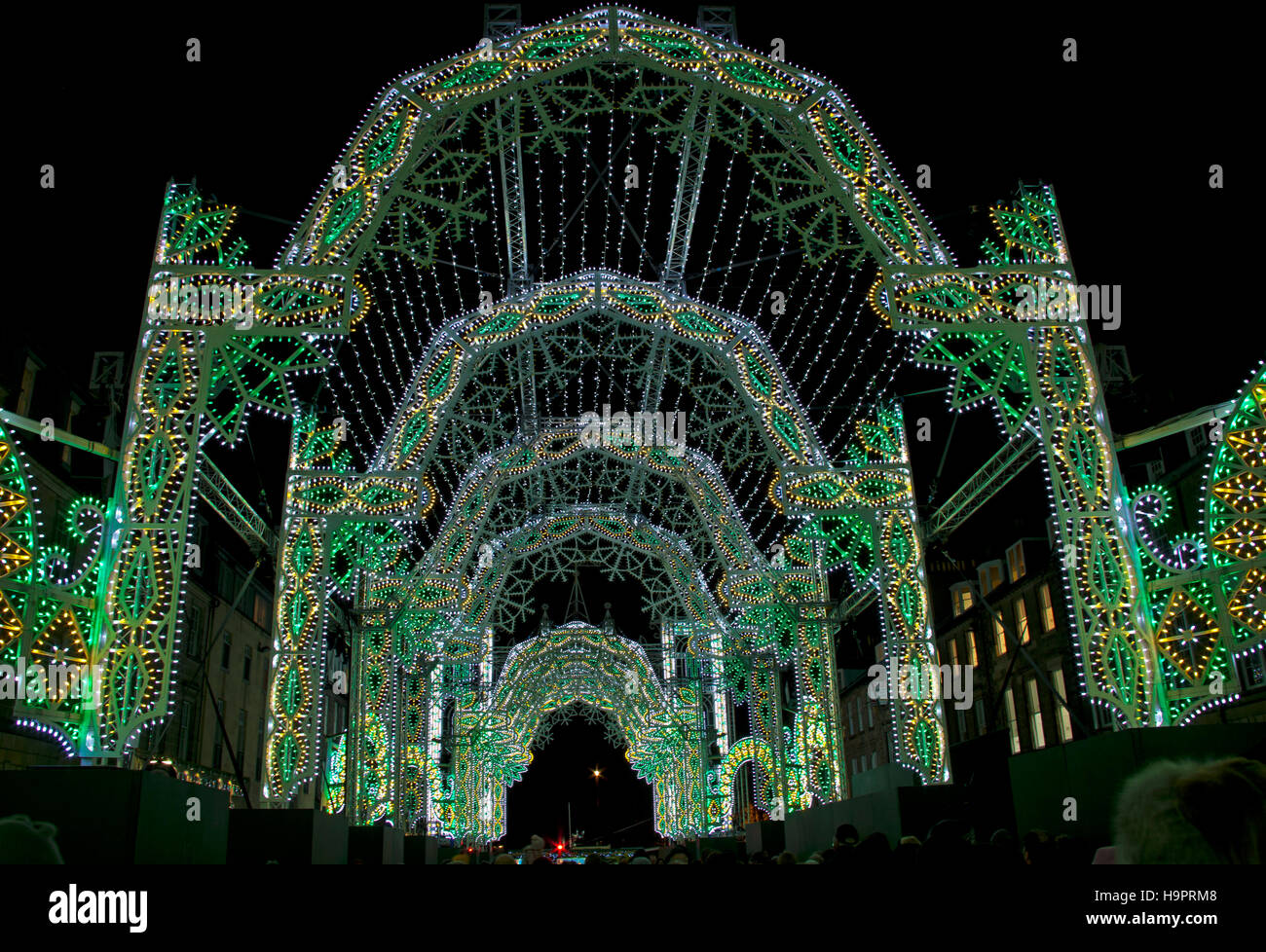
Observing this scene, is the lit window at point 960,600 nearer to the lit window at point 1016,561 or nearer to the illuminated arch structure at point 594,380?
the lit window at point 1016,561

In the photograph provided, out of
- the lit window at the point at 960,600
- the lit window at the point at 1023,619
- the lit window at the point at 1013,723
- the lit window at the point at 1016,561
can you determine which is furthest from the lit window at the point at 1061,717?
the lit window at the point at 960,600

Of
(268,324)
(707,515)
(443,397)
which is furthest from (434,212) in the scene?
(707,515)

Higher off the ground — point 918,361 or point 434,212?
point 434,212

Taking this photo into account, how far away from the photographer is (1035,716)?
32031mm

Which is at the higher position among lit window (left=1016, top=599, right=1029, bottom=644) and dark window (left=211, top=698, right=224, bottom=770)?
lit window (left=1016, top=599, right=1029, bottom=644)

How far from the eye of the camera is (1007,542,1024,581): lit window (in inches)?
1303

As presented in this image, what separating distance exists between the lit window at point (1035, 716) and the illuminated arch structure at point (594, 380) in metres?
11.2

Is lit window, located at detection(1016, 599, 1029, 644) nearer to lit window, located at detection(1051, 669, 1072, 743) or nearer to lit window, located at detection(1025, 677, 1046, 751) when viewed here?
lit window, located at detection(1025, 677, 1046, 751)

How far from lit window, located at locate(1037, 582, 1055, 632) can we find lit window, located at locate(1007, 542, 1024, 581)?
80.6 inches

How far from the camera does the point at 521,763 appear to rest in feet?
→ 179

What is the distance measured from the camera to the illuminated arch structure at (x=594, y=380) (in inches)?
356

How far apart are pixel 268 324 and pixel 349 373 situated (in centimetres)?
723

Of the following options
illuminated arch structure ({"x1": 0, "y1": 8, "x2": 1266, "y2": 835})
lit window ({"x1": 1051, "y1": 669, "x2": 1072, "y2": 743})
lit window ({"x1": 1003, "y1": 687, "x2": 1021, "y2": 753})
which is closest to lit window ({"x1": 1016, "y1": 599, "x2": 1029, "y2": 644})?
lit window ({"x1": 1051, "y1": 669, "x2": 1072, "y2": 743})
